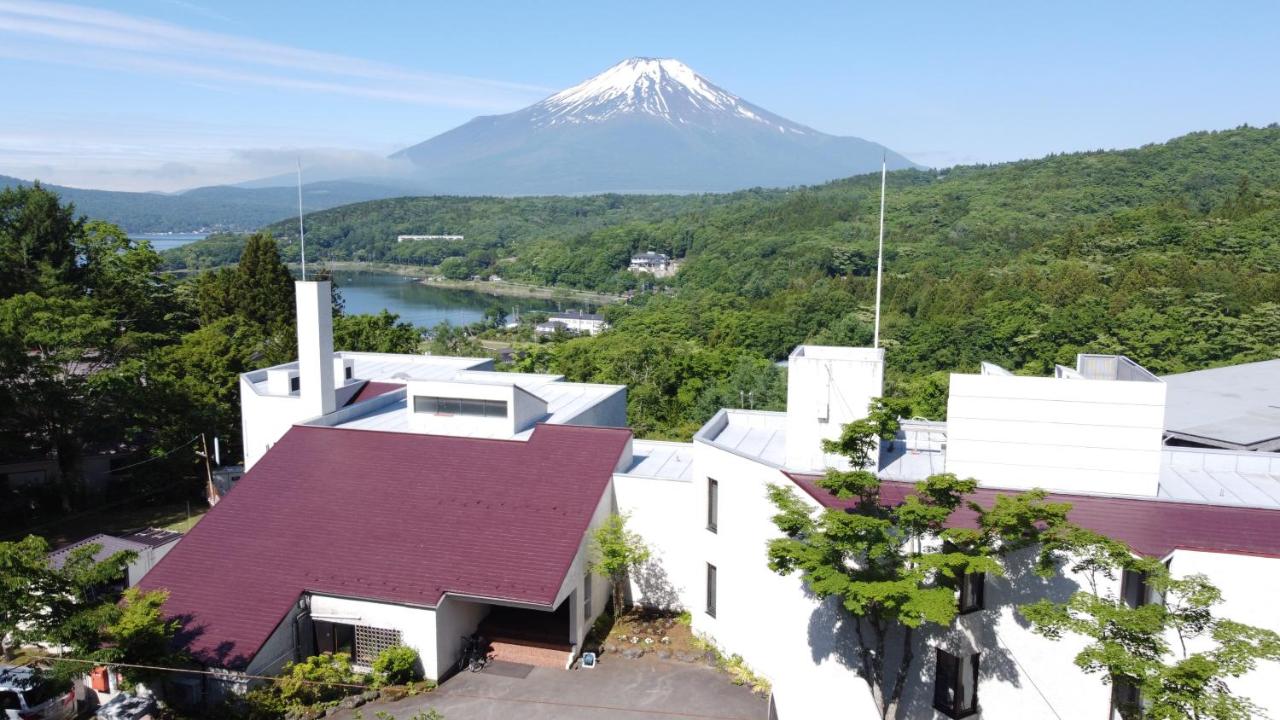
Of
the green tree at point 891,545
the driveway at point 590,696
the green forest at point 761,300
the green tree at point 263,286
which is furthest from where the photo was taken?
the green tree at point 263,286

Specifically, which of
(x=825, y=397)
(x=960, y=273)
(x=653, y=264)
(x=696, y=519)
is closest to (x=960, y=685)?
(x=825, y=397)

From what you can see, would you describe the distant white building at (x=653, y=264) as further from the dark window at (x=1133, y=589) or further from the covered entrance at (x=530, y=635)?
the dark window at (x=1133, y=589)

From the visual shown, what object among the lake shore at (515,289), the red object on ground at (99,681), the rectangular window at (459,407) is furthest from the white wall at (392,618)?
the lake shore at (515,289)

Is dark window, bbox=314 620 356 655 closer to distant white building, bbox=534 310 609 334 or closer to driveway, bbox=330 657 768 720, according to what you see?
driveway, bbox=330 657 768 720

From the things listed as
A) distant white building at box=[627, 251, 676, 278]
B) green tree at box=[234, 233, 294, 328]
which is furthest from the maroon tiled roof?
distant white building at box=[627, 251, 676, 278]

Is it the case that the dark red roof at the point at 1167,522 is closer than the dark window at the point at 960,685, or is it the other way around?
the dark red roof at the point at 1167,522

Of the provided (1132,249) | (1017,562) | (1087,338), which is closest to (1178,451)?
(1017,562)

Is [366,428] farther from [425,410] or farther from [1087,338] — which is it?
[1087,338]

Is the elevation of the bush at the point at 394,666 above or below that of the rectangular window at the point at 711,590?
below

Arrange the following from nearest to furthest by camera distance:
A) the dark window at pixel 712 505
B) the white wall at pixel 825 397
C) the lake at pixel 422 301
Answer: the white wall at pixel 825 397, the dark window at pixel 712 505, the lake at pixel 422 301
